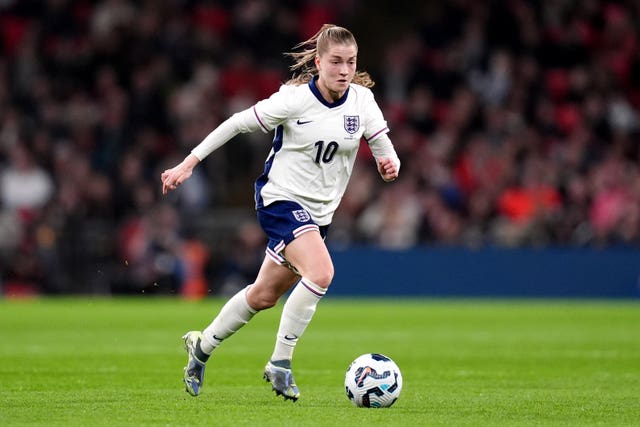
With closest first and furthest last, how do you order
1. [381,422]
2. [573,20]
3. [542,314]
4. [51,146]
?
1. [381,422]
2. [542,314]
3. [51,146]
4. [573,20]

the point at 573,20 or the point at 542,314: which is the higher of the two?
the point at 573,20

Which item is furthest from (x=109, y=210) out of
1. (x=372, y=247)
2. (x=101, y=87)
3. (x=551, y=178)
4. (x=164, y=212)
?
Result: (x=551, y=178)

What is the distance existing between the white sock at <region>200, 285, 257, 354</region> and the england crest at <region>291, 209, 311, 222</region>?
0.68 metres

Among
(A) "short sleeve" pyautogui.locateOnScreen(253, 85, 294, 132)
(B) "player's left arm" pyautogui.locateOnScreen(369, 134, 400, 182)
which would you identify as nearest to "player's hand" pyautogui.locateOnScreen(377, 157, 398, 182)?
(B) "player's left arm" pyautogui.locateOnScreen(369, 134, 400, 182)

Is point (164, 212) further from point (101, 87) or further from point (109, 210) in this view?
point (101, 87)

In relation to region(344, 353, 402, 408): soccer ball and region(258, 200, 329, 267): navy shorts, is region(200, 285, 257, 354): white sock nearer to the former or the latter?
region(258, 200, 329, 267): navy shorts

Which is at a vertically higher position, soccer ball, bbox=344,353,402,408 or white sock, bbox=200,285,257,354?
white sock, bbox=200,285,257,354

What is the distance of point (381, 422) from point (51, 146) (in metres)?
16.7

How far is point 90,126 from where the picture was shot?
23.2m

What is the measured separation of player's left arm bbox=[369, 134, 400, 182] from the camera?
845cm

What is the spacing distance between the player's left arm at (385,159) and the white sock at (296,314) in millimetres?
Answer: 902

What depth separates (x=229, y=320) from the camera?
8.70 meters

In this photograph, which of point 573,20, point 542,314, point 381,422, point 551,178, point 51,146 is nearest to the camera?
point 381,422

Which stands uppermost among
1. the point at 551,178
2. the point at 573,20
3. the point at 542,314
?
the point at 573,20
